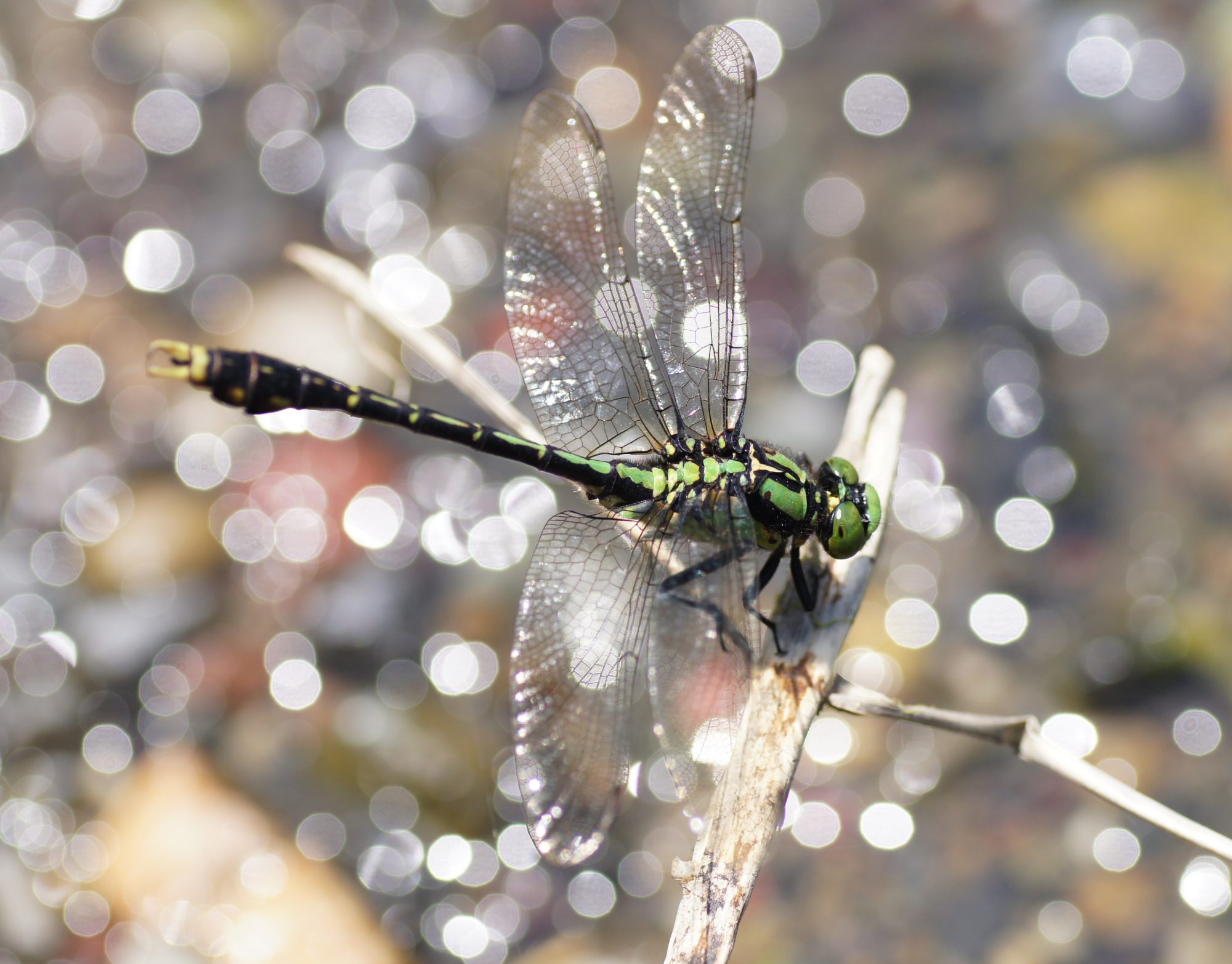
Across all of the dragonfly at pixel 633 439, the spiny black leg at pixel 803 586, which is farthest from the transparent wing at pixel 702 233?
the spiny black leg at pixel 803 586

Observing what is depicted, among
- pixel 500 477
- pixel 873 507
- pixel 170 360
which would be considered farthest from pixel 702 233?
pixel 500 477

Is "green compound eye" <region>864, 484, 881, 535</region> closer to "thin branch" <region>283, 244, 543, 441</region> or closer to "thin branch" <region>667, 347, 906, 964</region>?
"thin branch" <region>667, 347, 906, 964</region>

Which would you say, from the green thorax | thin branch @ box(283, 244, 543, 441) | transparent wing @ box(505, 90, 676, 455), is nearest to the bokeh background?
thin branch @ box(283, 244, 543, 441)

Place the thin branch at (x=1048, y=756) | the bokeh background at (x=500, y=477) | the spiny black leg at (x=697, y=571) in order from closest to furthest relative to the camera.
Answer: the thin branch at (x=1048, y=756) → the spiny black leg at (x=697, y=571) → the bokeh background at (x=500, y=477)

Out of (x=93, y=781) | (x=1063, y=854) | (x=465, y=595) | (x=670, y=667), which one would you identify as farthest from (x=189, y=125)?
(x=1063, y=854)

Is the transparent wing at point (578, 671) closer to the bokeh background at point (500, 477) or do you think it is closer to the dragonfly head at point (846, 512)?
the dragonfly head at point (846, 512)

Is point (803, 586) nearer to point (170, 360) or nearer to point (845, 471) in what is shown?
point (845, 471)

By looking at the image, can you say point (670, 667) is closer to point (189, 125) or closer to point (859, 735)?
point (859, 735)

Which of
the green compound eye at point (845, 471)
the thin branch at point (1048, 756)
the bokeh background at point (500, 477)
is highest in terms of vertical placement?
the thin branch at point (1048, 756)
